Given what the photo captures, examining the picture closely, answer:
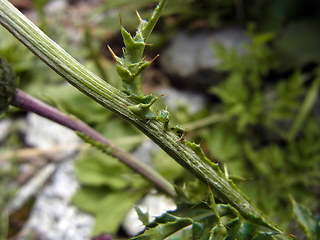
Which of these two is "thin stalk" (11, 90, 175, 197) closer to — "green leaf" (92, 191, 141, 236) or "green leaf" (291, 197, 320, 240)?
"green leaf" (291, 197, 320, 240)

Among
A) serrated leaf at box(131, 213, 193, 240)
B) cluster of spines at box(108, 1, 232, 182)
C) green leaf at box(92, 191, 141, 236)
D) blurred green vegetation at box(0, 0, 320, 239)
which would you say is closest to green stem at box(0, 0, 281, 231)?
cluster of spines at box(108, 1, 232, 182)

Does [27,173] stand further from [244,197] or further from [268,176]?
[244,197]

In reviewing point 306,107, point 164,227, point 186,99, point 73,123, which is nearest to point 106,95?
point 73,123

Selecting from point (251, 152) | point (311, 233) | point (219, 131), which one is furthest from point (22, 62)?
point (311, 233)

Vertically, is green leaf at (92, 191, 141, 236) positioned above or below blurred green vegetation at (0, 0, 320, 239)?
below

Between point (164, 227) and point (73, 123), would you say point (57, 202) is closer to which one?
point (73, 123)

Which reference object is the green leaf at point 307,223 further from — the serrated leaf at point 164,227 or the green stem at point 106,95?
the serrated leaf at point 164,227
